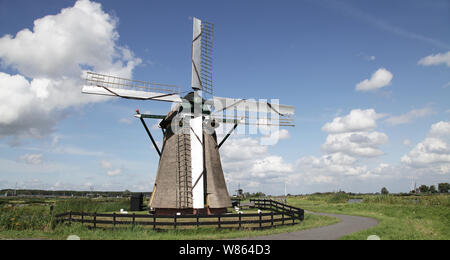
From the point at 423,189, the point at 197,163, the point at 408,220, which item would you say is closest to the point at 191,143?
the point at 197,163

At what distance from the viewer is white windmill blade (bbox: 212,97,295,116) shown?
20172 millimetres

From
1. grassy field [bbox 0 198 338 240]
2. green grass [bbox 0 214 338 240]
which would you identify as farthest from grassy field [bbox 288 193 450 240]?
green grass [bbox 0 214 338 240]

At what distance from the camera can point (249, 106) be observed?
21328mm

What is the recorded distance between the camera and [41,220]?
46.2 ft

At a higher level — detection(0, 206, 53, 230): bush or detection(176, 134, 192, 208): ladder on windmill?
detection(176, 134, 192, 208): ladder on windmill

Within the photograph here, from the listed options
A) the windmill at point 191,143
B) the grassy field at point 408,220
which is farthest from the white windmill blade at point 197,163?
the grassy field at point 408,220

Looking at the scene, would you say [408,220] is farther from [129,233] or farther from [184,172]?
[129,233]

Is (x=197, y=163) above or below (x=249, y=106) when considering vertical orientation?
below

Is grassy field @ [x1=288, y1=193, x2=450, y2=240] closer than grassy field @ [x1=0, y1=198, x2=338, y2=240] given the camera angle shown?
No

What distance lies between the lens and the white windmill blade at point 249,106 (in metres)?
20.2

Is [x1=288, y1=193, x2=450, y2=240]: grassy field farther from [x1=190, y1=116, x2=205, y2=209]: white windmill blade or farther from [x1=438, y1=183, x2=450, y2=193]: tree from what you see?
[x1=438, y1=183, x2=450, y2=193]: tree
